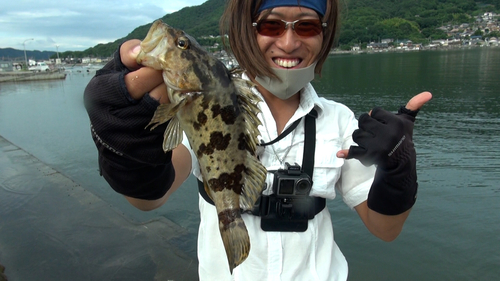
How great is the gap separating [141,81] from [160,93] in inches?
5.2

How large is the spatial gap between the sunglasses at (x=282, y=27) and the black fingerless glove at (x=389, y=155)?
2.62 feet

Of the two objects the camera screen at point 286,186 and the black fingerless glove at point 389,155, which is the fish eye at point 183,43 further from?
the black fingerless glove at point 389,155

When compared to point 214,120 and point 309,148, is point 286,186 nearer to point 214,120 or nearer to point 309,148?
point 309,148

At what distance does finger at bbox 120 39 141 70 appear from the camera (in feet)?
6.13

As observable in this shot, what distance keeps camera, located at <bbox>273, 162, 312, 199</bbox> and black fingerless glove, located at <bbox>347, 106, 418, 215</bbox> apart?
371mm

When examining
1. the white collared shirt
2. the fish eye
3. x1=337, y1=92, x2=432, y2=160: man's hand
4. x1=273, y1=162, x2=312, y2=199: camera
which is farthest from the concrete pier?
the fish eye

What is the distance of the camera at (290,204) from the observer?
7.75 feet

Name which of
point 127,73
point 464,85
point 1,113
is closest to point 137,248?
point 127,73

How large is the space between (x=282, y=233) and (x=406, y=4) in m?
188

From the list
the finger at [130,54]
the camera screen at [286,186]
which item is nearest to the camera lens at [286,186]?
the camera screen at [286,186]

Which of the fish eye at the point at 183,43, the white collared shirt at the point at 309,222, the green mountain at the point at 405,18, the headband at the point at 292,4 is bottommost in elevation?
the white collared shirt at the point at 309,222

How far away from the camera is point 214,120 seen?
2039 millimetres

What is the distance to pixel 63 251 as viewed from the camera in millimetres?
5832

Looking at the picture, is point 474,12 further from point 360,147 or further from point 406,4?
point 360,147
